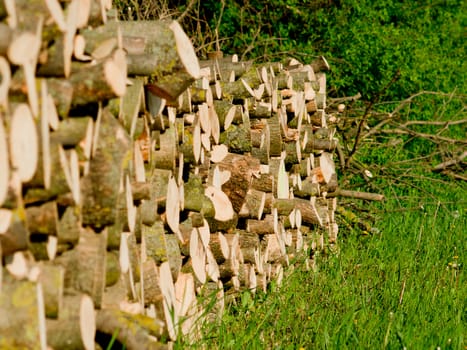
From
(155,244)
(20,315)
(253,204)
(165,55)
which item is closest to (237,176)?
(253,204)

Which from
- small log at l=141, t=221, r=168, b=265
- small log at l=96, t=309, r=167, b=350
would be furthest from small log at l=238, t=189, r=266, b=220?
small log at l=96, t=309, r=167, b=350

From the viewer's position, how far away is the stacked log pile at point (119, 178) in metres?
1.81

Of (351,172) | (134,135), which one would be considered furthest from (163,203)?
(351,172)

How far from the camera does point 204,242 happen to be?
3475 millimetres

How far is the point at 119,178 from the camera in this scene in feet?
7.17

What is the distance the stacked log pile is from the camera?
1.81m

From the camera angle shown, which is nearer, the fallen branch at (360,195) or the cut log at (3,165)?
the cut log at (3,165)

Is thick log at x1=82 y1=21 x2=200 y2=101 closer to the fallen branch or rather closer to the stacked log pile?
the stacked log pile

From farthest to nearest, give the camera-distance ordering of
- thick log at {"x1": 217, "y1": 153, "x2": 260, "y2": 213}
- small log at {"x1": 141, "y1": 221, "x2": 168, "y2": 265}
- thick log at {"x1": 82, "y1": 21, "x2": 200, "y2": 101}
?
thick log at {"x1": 217, "y1": 153, "x2": 260, "y2": 213}
small log at {"x1": 141, "y1": 221, "x2": 168, "y2": 265}
thick log at {"x1": 82, "y1": 21, "x2": 200, "y2": 101}

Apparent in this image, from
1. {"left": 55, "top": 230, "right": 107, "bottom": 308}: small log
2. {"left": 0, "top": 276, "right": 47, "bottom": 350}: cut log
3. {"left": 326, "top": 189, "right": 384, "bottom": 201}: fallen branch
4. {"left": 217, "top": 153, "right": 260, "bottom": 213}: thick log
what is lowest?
{"left": 326, "top": 189, "right": 384, "bottom": 201}: fallen branch

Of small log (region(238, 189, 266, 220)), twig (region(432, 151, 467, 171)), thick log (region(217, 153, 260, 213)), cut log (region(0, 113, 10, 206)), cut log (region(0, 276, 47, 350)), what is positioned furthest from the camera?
twig (region(432, 151, 467, 171))

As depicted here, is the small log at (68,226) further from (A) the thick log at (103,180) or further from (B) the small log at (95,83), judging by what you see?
(B) the small log at (95,83)

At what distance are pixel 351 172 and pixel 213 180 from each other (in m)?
3.12

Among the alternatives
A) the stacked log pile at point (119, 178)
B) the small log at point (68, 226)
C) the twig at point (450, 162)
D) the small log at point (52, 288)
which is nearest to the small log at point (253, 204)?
the stacked log pile at point (119, 178)
